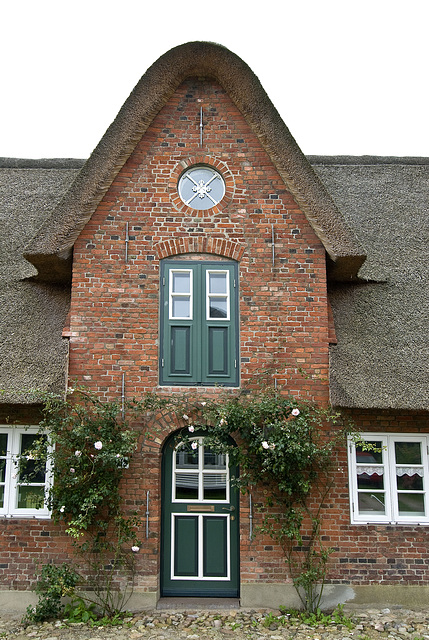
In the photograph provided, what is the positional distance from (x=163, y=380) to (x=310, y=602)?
3.47 meters

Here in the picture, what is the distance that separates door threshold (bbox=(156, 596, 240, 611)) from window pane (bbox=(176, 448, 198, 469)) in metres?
1.71

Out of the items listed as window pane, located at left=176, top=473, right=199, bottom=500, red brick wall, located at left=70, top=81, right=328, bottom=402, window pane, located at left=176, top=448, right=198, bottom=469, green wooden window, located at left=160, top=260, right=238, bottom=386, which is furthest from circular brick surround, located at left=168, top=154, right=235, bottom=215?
window pane, located at left=176, top=473, right=199, bottom=500

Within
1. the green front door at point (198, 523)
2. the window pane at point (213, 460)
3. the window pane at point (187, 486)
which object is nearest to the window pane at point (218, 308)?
the green front door at point (198, 523)

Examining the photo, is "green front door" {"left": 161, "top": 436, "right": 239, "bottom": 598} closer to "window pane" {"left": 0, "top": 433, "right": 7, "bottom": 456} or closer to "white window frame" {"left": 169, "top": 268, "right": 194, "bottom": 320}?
"white window frame" {"left": 169, "top": 268, "right": 194, "bottom": 320}

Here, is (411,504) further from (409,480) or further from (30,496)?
(30,496)

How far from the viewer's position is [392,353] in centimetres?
789

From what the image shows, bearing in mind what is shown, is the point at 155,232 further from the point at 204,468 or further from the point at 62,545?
the point at 62,545

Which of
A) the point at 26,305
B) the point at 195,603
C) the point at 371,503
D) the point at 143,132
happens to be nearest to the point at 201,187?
the point at 143,132

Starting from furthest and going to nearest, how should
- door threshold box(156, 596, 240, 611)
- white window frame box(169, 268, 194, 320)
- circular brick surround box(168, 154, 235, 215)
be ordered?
→ circular brick surround box(168, 154, 235, 215), white window frame box(169, 268, 194, 320), door threshold box(156, 596, 240, 611)

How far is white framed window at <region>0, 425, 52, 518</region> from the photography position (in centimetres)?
762

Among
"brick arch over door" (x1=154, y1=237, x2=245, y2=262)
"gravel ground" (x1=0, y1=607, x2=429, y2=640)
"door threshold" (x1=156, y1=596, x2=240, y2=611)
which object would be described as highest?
"brick arch over door" (x1=154, y1=237, x2=245, y2=262)

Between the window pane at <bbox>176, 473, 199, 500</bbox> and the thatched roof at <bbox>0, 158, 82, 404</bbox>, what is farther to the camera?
the window pane at <bbox>176, 473, 199, 500</bbox>

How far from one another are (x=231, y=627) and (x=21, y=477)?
3443 millimetres

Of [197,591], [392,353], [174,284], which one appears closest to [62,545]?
[197,591]
